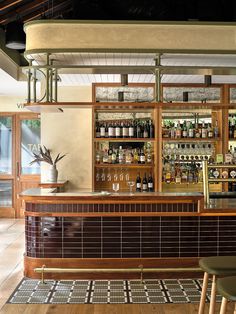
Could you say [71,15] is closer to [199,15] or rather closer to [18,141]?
[199,15]

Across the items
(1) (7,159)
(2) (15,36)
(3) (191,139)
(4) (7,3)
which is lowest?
(1) (7,159)

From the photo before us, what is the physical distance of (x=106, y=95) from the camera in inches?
318

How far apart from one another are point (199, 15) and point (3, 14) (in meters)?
2.92

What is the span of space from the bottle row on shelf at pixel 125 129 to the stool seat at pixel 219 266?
4.47 meters

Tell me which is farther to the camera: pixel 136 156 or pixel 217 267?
pixel 136 156

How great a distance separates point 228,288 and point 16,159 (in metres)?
8.43

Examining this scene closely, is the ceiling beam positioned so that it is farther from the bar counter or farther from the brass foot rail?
the brass foot rail

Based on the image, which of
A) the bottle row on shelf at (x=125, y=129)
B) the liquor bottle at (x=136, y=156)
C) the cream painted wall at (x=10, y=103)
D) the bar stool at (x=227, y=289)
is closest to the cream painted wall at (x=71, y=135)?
the bottle row on shelf at (x=125, y=129)

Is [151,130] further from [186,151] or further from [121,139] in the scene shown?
[186,151]

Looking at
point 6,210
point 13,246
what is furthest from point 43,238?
point 6,210

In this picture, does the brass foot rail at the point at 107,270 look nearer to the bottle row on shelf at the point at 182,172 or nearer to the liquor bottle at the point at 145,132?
the bottle row on shelf at the point at 182,172

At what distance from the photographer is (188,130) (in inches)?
311

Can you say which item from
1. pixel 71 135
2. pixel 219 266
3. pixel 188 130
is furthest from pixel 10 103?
pixel 219 266

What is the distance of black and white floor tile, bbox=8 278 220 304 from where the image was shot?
4.70 m
